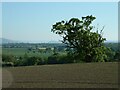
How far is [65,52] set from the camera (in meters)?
32.0

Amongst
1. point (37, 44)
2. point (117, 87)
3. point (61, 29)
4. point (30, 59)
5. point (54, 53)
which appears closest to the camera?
point (117, 87)

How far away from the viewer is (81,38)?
3164 cm

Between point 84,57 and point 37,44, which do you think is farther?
point 37,44

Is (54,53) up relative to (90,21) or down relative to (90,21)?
down

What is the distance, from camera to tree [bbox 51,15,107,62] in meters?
31.4

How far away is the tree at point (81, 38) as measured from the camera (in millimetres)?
31391

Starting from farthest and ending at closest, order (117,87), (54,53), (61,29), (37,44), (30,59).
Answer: (37,44), (30,59), (54,53), (61,29), (117,87)

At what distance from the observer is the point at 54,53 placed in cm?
3416

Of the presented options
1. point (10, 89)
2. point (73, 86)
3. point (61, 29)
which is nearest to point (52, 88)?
point (73, 86)

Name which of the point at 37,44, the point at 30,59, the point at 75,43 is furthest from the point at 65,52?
the point at 37,44

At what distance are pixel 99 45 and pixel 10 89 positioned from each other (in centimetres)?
2574

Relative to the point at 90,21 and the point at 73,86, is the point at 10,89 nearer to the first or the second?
the point at 73,86

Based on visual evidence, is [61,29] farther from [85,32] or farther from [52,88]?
[52,88]

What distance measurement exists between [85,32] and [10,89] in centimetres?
2441
